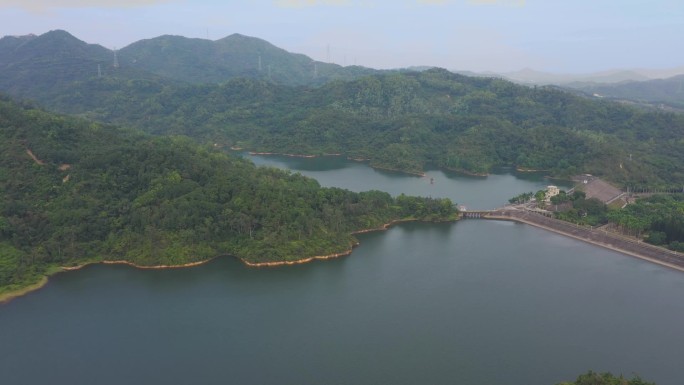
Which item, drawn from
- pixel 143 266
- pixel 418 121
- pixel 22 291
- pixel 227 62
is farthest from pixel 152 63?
pixel 22 291

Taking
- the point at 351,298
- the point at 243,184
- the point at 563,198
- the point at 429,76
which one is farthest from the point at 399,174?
the point at 429,76

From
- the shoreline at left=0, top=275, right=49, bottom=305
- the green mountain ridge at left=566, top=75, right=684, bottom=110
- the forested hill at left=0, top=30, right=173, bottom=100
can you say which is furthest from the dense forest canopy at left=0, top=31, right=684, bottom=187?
the green mountain ridge at left=566, top=75, right=684, bottom=110

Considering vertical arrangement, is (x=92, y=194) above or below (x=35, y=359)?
above

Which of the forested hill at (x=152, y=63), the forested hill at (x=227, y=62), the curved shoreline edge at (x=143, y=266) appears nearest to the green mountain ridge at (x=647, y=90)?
the forested hill at (x=227, y=62)

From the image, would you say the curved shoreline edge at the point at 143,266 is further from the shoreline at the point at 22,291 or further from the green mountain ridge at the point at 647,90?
the green mountain ridge at the point at 647,90

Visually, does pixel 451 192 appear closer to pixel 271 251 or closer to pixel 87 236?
pixel 271 251

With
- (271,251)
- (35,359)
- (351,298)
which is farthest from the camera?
(271,251)
